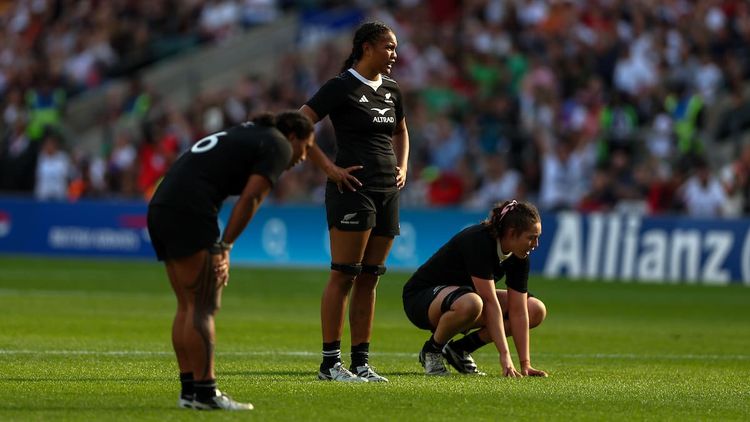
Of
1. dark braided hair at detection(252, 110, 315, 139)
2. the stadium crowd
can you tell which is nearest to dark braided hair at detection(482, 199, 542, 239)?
dark braided hair at detection(252, 110, 315, 139)

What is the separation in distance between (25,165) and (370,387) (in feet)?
74.2

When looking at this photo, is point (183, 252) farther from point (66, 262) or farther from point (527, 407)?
point (66, 262)

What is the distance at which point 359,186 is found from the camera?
35.4 ft

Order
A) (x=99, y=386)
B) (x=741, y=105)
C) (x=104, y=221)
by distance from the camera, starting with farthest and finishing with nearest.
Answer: (x=104, y=221), (x=741, y=105), (x=99, y=386)

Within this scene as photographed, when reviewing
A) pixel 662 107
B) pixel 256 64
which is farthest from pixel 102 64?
pixel 662 107

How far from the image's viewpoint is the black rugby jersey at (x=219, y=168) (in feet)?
28.4

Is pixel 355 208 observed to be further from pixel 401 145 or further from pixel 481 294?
pixel 481 294

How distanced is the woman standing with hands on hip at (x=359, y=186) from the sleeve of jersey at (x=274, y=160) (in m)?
1.91

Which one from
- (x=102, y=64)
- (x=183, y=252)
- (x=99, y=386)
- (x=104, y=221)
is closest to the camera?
(x=183, y=252)

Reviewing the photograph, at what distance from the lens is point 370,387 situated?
33.7 feet

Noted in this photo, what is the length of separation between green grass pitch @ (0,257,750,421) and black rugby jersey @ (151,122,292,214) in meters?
1.22

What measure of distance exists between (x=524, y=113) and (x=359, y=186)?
710 inches

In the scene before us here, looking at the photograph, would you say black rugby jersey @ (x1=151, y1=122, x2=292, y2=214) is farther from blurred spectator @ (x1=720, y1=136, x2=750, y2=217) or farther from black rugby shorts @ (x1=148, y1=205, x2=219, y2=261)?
blurred spectator @ (x1=720, y1=136, x2=750, y2=217)

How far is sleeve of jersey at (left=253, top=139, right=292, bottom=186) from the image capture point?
854cm
